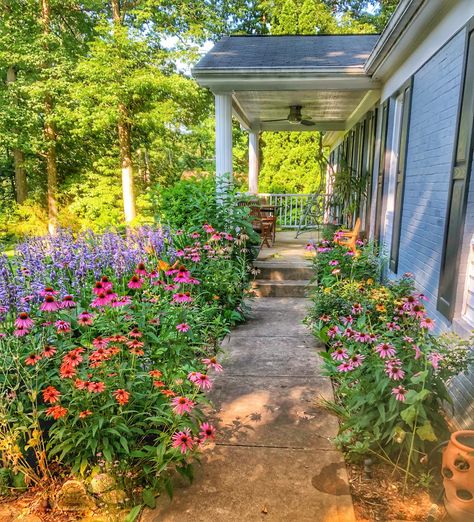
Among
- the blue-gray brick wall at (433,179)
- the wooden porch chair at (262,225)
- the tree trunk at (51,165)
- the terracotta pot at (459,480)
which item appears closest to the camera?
the terracotta pot at (459,480)

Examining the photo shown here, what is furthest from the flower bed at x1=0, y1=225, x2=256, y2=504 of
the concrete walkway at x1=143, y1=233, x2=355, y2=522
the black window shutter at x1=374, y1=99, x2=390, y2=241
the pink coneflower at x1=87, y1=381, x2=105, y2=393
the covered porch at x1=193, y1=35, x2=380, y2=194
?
the black window shutter at x1=374, y1=99, x2=390, y2=241

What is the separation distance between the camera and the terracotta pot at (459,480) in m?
1.52

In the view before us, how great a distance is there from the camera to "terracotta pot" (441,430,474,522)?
152cm

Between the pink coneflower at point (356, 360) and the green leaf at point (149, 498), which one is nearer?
the green leaf at point (149, 498)

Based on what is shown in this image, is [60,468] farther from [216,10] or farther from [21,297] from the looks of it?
[216,10]

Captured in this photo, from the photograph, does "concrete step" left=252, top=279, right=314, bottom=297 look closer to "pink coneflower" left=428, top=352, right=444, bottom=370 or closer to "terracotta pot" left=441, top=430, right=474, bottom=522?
"pink coneflower" left=428, top=352, right=444, bottom=370

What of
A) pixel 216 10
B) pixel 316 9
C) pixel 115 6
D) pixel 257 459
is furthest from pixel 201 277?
pixel 216 10

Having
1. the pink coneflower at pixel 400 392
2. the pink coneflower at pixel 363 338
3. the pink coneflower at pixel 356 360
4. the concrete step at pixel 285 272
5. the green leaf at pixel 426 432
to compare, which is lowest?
the concrete step at pixel 285 272

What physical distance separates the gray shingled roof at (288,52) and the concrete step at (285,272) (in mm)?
2563

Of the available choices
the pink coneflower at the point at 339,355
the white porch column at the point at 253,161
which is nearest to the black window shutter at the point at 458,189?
the pink coneflower at the point at 339,355

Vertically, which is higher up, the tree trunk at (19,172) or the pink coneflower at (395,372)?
the tree trunk at (19,172)

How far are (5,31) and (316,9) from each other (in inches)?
401

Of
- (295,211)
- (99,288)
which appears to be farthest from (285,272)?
→ (295,211)

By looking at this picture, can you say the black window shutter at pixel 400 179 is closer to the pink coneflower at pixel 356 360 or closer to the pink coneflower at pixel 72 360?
the pink coneflower at pixel 356 360
